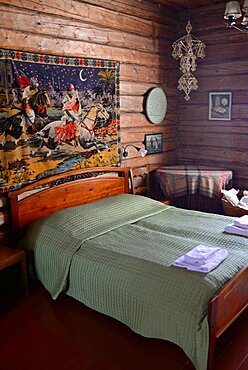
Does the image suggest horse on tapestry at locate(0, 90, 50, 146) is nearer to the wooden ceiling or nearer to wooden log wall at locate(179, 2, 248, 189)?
the wooden ceiling

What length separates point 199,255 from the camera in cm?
249

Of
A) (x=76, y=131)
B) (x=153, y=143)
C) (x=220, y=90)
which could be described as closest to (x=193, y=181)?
(x=153, y=143)

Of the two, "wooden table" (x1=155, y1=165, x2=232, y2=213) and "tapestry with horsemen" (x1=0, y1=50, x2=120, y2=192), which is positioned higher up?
"tapestry with horsemen" (x1=0, y1=50, x2=120, y2=192)

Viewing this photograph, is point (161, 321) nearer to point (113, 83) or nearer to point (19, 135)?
point (19, 135)

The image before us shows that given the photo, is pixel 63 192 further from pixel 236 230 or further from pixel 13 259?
pixel 236 230

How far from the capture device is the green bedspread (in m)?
2.19

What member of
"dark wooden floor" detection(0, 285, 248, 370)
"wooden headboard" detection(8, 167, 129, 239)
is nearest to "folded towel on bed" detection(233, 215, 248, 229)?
"dark wooden floor" detection(0, 285, 248, 370)

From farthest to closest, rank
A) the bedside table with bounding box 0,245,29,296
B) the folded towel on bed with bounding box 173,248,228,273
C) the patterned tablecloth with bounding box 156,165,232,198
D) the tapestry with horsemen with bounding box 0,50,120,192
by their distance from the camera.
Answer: the patterned tablecloth with bounding box 156,165,232,198 < the tapestry with horsemen with bounding box 0,50,120,192 < the bedside table with bounding box 0,245,29,296 < the folded towel on bed with bounding box 173,248,228,273

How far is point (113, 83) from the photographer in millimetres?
3957

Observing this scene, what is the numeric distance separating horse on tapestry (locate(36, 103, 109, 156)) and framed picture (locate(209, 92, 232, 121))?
156 centimetres

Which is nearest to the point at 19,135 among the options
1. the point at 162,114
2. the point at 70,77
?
the point at 70,77

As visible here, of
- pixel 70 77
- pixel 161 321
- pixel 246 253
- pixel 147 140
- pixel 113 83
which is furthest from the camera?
pixel 147 140

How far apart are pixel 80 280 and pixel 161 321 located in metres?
0.76

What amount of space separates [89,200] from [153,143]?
1334 millimetres
